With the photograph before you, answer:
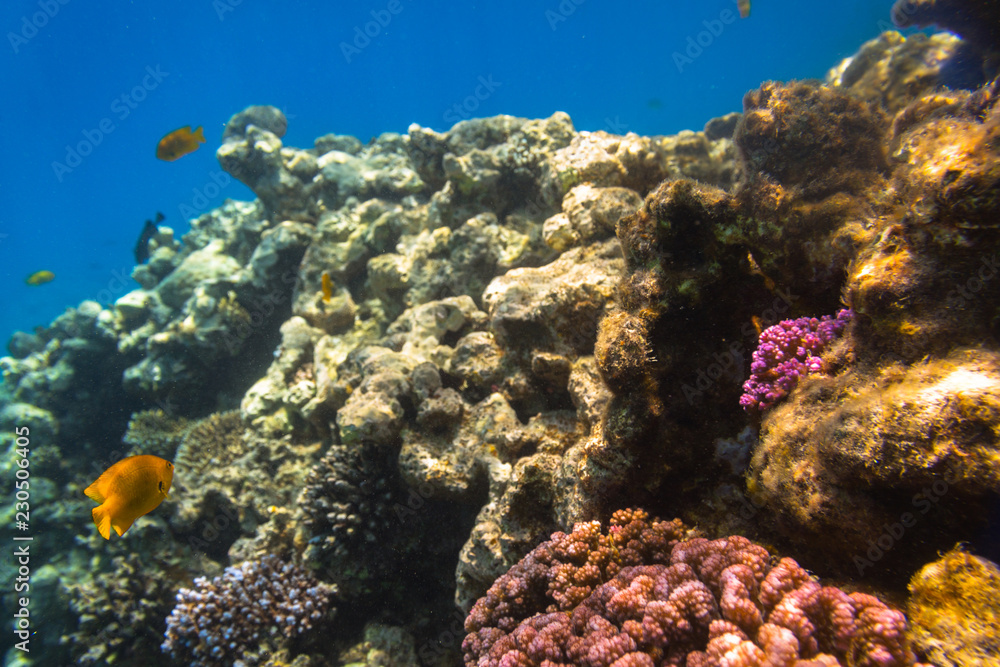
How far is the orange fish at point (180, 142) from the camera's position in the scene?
7.45 metres

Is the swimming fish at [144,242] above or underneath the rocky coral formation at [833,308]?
above

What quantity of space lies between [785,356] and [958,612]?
139 cm

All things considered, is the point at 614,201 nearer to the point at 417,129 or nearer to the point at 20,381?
the point at 417,129

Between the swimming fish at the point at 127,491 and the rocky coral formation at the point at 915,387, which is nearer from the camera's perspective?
the rocky coral formation at the point at 915,387

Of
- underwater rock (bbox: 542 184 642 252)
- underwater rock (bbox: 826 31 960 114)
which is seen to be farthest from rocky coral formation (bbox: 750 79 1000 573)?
underwater rock (bbox: 826 31 960 114)

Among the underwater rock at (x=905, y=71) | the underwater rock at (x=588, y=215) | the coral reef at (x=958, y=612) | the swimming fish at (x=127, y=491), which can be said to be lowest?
the coral reef at (x=958, y=612)

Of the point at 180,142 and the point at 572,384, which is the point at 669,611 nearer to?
the point at 572,384

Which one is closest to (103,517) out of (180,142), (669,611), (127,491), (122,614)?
(127,491)

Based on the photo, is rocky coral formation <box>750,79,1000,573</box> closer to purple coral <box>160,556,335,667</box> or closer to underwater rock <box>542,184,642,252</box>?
underwater rock <box>542,184,642,252</box>

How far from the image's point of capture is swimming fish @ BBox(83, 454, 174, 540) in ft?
10.6

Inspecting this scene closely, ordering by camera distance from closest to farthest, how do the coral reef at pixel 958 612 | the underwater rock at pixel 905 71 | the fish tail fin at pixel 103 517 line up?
1. the coral reef at pixel 958 612
2. the fish tail fin at pixel 103 517
3. the underwater rock at pixel 905 71

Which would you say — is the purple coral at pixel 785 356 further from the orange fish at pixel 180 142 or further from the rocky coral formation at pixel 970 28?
the orange fish at pixel 180 142

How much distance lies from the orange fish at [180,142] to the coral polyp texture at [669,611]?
881cm

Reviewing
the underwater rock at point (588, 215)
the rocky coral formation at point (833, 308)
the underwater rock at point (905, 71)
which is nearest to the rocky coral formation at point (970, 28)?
the underwater rock at point (905, 71)
